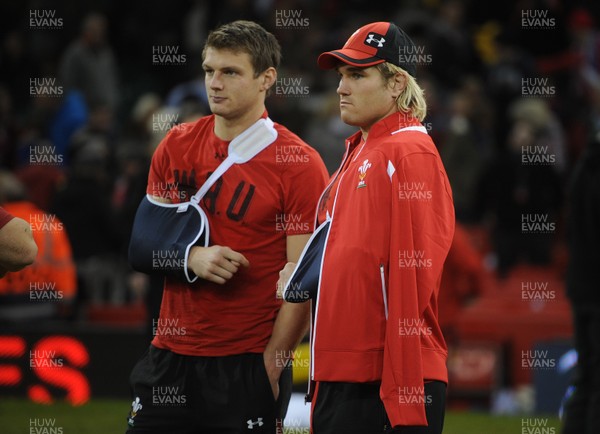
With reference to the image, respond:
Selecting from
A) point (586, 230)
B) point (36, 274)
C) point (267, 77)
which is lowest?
point (36, 274)

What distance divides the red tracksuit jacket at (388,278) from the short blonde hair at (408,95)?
0.73 ft

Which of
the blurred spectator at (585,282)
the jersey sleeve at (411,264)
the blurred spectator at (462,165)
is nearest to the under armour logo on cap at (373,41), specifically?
the jersey sleeve at (411,264)

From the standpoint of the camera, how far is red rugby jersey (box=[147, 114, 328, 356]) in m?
5.21

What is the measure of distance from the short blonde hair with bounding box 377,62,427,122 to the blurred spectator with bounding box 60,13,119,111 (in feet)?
34.0

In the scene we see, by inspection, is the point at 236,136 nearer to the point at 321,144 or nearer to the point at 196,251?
the point at 196,251

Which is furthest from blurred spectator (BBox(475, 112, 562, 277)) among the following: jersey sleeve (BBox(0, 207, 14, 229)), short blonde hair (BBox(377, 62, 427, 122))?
jersey sleeve (BBox(0, 207, 14, 229))

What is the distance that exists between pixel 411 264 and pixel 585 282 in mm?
3178

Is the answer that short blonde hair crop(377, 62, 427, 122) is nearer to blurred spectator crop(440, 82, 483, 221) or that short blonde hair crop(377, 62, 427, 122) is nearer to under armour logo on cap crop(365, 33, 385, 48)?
under armour logo on cap crop(365, 33, 385, 48)

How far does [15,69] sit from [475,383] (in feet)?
28.6

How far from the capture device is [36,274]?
37.1 feet

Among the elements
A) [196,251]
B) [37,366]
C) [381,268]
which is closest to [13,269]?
[196,251]

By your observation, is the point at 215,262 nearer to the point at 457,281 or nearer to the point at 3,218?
the point at 3,218

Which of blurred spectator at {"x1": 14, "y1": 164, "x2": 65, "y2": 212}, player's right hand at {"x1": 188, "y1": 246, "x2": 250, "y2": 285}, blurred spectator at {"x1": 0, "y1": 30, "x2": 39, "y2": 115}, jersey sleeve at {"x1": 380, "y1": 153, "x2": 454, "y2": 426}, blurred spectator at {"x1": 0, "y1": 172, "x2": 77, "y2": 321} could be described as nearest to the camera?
jersey sleeve at {"x1": 380, "y1": 153, "x2": 454, "y2": 426}

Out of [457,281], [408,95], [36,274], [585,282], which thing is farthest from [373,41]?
[36,274]
